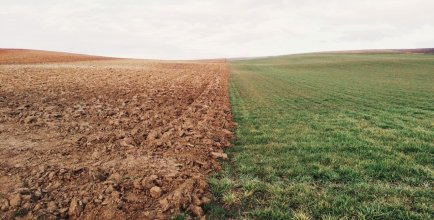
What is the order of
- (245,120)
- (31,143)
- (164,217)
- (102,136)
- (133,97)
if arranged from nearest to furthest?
(164,217) → (31,143) → (102,136) → (245,120) → (133,97)

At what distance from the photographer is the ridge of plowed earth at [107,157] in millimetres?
5051

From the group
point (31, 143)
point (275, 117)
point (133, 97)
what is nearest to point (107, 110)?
point (133, 97)

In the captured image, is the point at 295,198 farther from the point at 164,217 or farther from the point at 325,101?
the point at 325,101

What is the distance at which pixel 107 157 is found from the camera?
7.30m

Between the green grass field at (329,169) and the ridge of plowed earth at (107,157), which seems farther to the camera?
the ridge of plowed earth at (107,157)

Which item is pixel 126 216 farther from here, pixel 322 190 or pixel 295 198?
pixel 322 190

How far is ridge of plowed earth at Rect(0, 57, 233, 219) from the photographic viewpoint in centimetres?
505

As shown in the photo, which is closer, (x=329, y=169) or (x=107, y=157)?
(x=329, y=169)

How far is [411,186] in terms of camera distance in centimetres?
567

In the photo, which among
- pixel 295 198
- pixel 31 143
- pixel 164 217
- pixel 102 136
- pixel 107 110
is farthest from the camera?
pixel 107 110

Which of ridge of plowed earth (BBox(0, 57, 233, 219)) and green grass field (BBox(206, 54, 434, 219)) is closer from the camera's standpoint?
green grass field (BBox(206, 54, 434, 219))

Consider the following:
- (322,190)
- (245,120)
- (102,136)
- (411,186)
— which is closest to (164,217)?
(322,190)

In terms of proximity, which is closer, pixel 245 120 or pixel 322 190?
pixel 322 190

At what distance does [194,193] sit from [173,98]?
11462mm
